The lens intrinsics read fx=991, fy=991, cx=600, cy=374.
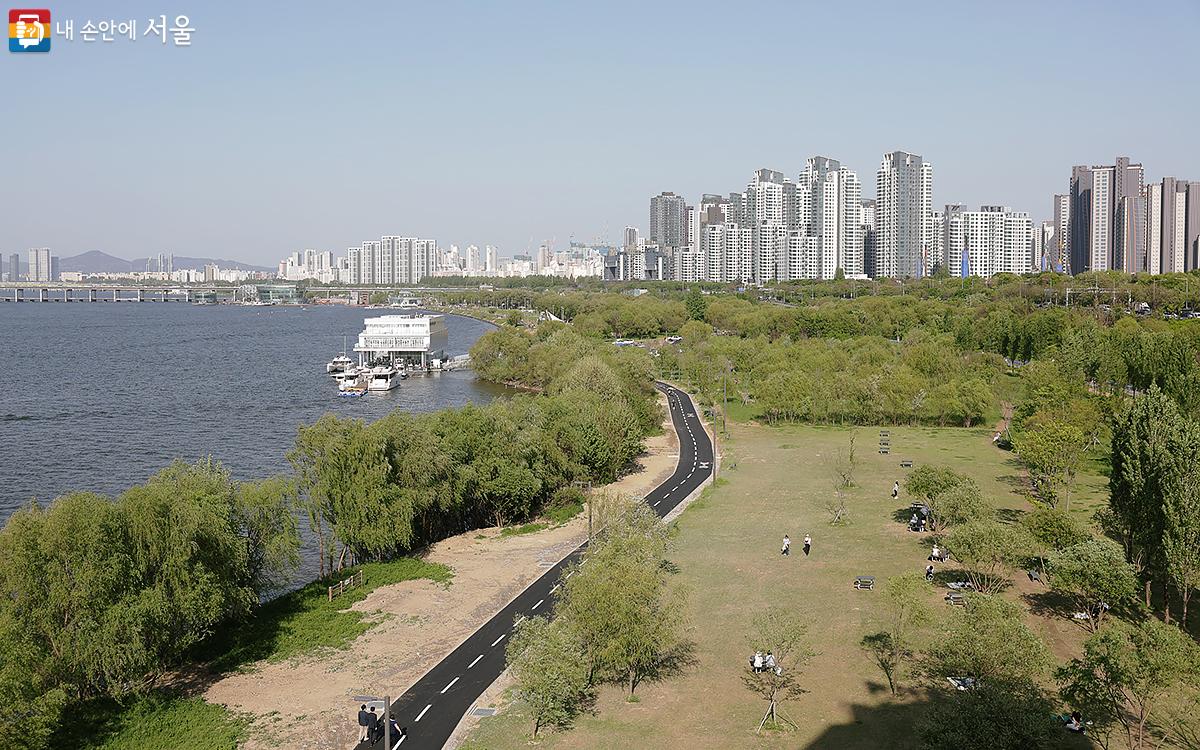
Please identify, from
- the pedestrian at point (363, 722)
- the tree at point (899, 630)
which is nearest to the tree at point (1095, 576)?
the tree at point (899, 630)

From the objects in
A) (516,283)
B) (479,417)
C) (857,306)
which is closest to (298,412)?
(479,417)

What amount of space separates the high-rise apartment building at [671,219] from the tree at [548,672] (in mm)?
167230

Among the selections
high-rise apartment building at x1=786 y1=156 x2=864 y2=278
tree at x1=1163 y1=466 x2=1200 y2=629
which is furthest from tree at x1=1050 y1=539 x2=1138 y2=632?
high-rise apartment building at x1=786 y1=156 x2=864 y2=278

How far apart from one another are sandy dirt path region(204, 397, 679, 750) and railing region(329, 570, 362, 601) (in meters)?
0.54

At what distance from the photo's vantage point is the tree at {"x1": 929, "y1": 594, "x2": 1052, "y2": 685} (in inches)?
511

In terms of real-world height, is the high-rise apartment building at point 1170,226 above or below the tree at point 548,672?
above

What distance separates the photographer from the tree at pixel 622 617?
14.3m

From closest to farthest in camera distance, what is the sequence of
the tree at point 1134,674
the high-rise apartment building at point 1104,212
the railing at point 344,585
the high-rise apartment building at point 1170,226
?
the tree at point 1134,674, the railing at point 344,585, the high-rise apartment building at point 1170,226, the high-rise apartment building at point 1104,212

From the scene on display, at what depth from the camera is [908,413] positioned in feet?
131

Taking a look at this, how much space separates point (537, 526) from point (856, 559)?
781 centimetres

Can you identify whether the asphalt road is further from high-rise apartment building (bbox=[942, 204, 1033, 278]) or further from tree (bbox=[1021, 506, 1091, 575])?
high-rise apartment building (bbox=[942, 204, 1033, 278])

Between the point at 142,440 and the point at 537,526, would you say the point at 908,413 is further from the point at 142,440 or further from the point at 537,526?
the point at 142,440

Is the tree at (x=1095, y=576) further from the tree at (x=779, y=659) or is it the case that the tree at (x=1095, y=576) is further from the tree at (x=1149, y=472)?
the tree at (x=779, y=659)

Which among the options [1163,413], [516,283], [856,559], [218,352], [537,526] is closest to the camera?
[1163,413]
